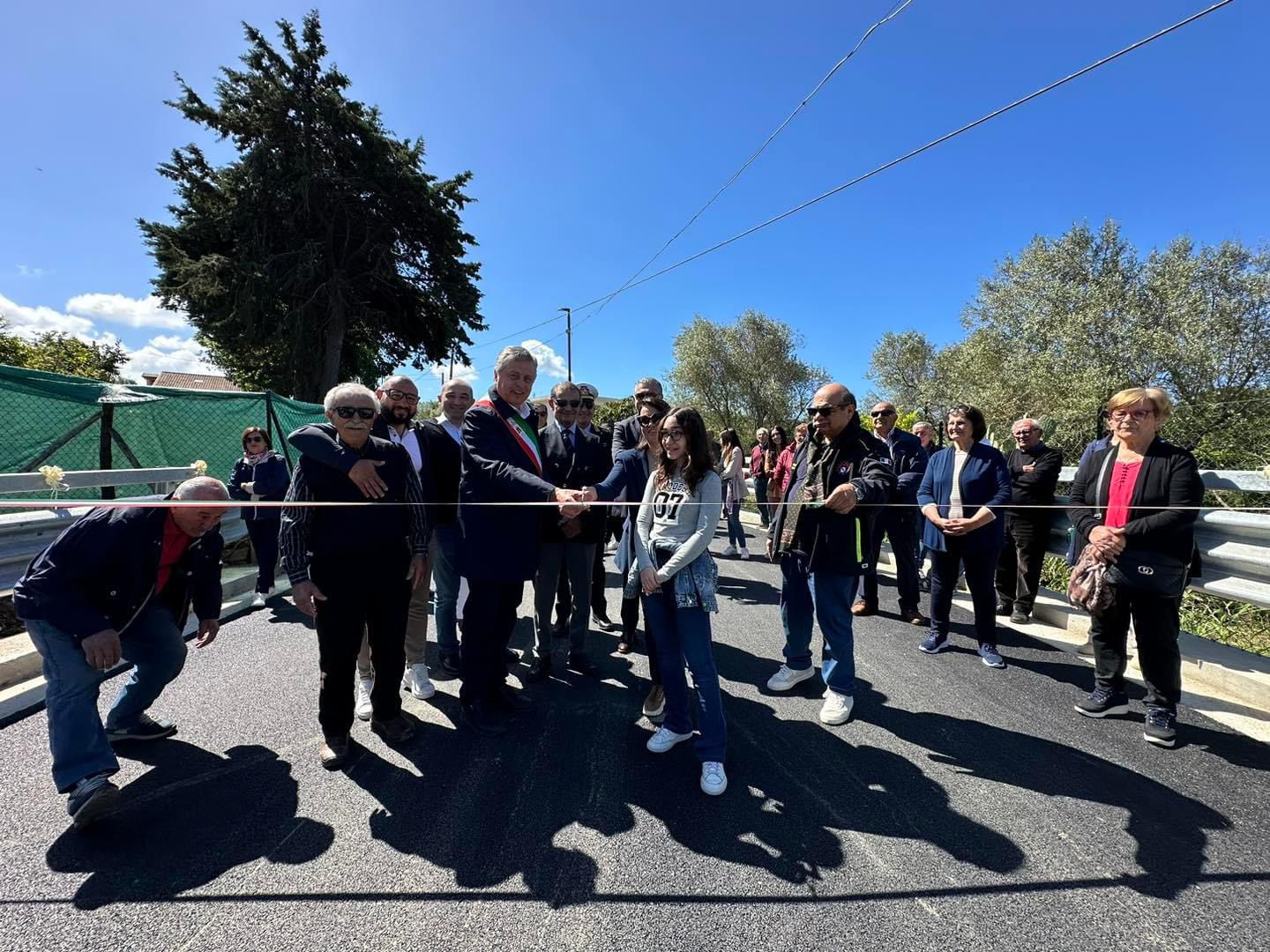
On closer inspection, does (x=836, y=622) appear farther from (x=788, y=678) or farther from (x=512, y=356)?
(x=512, y=356)

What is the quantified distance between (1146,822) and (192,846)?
371 cm

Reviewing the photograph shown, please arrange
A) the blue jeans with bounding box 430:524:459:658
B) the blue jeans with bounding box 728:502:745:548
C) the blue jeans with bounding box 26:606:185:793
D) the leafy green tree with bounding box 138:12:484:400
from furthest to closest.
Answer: the leafy green tree with bounding box 138:12:484:400, the blue jeans with bounding box 728:502:745:548, the blue jeans with bounding box 430:524:459:658, the blue jeans with bounding box 26:606:185:793

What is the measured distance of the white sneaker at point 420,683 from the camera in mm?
3369

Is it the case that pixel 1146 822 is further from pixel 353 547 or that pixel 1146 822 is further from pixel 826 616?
pixel 353 547

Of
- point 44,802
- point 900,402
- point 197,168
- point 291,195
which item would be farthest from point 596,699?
point 900,402

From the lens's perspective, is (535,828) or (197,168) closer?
(535,828)

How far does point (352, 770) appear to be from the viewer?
101 inches

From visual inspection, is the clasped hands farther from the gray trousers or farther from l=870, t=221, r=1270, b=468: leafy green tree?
l=870, t=221, r=1270, b=468: leafy green tree

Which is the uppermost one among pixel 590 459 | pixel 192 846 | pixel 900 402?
pixel 900 402

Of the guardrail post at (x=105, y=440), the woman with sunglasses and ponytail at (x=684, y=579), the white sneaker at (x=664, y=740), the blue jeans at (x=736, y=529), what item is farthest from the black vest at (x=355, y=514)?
the blue jeans at (x=736, y=529)

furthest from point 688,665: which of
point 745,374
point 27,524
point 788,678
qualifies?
point 745,374

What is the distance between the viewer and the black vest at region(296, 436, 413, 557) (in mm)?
2553

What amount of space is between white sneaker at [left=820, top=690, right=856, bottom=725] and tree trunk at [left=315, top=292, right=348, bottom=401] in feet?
75.0

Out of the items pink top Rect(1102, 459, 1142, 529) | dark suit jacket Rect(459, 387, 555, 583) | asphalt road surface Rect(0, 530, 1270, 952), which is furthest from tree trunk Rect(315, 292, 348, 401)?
pink top Rect(1102, 459, 1142, 529)
